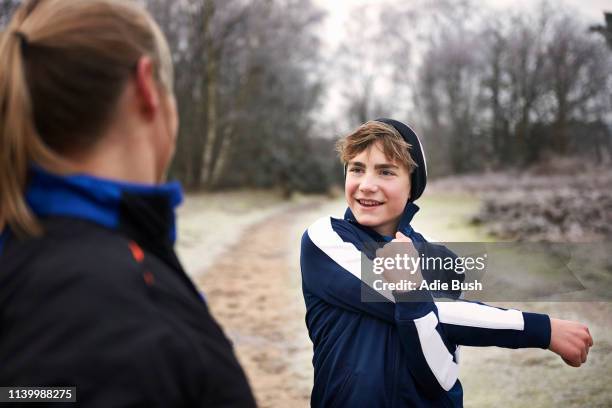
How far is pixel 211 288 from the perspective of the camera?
6.53m

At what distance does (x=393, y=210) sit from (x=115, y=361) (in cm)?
126

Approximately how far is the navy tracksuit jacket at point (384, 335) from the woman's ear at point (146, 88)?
859 mm

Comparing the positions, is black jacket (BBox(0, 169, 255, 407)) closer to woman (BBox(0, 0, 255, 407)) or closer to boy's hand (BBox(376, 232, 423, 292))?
woman (BBox(0, 0, 255, 407))

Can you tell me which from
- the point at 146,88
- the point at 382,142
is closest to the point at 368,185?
the point at 382,142

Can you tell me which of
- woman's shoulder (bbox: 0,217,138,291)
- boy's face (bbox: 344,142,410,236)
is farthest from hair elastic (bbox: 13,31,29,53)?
boy's face (bbox: 344,142,410,236)

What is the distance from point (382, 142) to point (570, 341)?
94 cm

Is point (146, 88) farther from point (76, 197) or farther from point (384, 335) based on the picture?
point (384, 335)

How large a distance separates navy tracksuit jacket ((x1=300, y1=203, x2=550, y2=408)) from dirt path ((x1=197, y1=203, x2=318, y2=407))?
5.86ft

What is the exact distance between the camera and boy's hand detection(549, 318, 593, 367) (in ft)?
5.32

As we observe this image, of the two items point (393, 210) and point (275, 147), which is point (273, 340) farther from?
point (275, 147)

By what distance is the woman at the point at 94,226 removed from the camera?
851 mm

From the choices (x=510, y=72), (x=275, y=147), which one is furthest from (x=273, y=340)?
(x=275, y=147)

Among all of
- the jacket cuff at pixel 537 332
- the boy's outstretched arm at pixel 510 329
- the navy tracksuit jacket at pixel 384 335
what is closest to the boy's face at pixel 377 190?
the navy tracksuit jacket at pixel 384 335

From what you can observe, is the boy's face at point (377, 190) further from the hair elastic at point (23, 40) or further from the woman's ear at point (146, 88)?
the hair elastic at point (23, 40)
